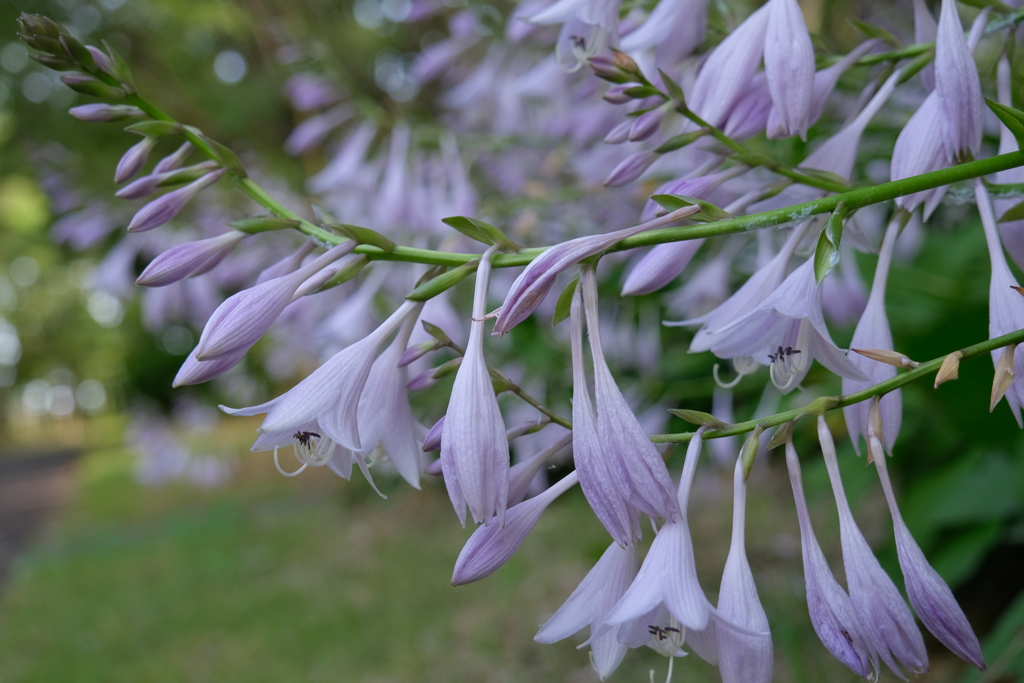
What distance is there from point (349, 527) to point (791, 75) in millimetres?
5796

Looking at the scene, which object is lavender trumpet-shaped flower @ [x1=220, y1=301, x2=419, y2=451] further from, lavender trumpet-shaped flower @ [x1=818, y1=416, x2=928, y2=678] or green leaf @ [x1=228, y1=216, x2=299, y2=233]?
lavender trumpet-shaped flower @ [x1=818, y1=416, x2=928, y2=678]

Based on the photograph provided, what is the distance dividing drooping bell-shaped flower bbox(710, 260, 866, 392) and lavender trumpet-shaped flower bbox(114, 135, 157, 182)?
30.0 inches

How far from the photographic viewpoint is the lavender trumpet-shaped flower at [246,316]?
2.51 feet

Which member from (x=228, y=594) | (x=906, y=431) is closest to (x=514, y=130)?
(x=906, y=431)

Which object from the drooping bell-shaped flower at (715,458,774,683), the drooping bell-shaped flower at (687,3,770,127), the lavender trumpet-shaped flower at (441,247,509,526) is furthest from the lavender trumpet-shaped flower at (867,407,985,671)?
the drooping bell-shaped flower at (687,3,770,127)

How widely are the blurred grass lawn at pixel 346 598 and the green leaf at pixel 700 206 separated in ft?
5.26

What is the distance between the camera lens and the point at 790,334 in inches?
34.7

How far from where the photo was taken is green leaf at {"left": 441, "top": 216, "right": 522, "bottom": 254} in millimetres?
753

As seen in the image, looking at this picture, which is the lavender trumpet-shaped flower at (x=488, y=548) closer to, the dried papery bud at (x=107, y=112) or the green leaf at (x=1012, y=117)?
the green leaf at (x=1012, y=117)

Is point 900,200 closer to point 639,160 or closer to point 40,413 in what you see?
point 639,160

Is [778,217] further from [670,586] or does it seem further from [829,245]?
[670,586]

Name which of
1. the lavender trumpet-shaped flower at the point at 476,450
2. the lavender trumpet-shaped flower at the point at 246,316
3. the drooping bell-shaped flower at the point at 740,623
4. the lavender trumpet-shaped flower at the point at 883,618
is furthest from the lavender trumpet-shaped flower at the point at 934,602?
the lavender trumpet-shaped flower at the point at 246,316

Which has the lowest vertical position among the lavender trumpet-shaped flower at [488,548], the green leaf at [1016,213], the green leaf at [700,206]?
the lavender trumpet-shaped flower at [488,548]

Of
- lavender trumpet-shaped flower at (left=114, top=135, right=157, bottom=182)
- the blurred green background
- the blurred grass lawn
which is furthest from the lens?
the blurred grass lawn
